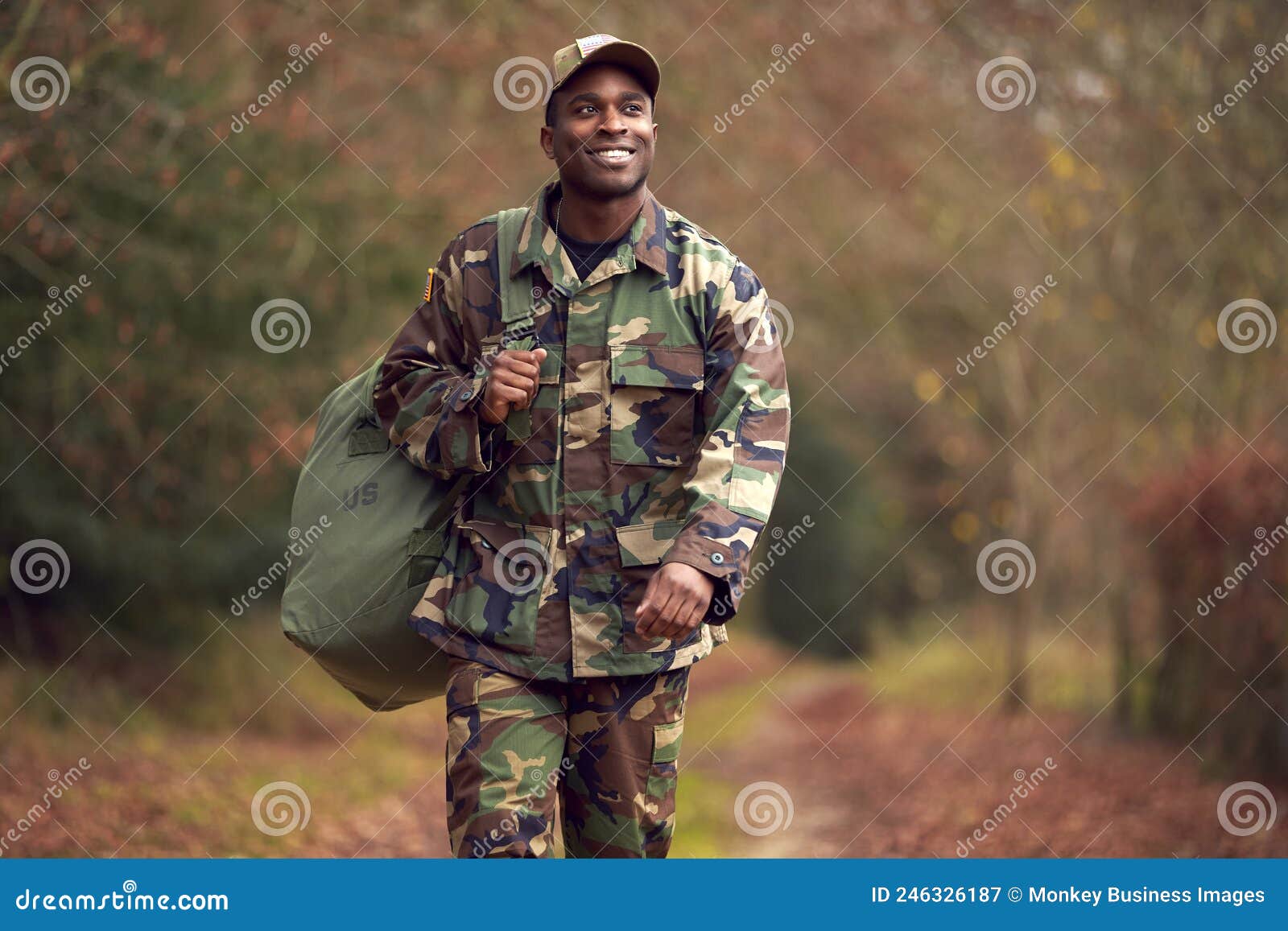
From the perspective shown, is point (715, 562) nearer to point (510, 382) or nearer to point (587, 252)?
point (510, 382)

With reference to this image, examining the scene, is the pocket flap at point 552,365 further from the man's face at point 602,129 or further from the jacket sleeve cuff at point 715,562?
the jacket sleeve cuff at point 715,562

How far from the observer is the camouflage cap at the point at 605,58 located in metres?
3.89

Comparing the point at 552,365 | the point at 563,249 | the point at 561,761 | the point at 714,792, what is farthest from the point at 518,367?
the point at 714,792

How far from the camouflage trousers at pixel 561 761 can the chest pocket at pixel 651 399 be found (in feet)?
1.93

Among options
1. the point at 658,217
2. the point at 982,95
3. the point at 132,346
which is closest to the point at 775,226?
the point at 982,95

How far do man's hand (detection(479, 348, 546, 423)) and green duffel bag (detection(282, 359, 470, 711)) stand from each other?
35 cm

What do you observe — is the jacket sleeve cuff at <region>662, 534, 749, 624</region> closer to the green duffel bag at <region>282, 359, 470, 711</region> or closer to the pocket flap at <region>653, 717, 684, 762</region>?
the pocket flap at <region>653, 717, 684, 762</region>

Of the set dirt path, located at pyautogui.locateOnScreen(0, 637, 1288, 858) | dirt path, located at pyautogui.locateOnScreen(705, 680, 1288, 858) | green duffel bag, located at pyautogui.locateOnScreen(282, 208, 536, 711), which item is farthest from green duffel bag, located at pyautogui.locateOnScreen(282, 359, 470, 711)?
dirt path, located at pyautogui.locateOnScreen(705, 680, 1288, 858)

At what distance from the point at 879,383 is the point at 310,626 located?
1770 cm

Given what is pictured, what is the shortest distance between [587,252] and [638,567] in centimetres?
85

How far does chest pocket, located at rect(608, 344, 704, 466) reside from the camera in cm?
399

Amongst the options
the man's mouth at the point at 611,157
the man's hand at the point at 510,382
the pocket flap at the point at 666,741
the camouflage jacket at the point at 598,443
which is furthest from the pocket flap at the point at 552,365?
the pocket flap at the point at 666,741

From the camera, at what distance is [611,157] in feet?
13.0

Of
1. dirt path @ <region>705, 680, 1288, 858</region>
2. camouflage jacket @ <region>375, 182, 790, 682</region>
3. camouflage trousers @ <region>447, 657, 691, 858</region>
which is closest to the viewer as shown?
camouflage trousers @ <region>447, 657, 691, 858</region>
